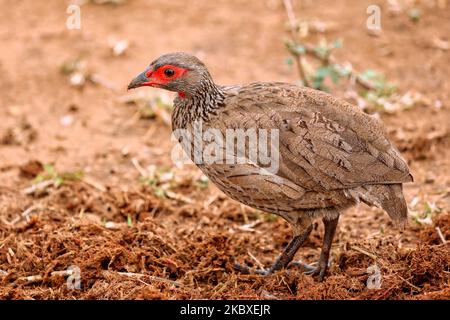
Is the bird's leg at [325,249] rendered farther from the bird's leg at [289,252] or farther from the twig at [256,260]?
the twig at [256,260]

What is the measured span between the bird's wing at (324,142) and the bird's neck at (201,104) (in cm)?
20

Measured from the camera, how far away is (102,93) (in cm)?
840

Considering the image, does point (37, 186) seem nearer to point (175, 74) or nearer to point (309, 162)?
point (175, 74)

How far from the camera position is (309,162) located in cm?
486

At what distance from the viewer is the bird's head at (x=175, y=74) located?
5285 millimetres

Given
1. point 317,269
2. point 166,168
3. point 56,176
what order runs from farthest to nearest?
point 166,168, point 56,176, point 317,269

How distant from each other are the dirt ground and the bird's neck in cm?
92

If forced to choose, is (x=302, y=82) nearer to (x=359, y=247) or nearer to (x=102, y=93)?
(x=102, y=93)

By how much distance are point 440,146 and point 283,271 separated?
2.92 metres

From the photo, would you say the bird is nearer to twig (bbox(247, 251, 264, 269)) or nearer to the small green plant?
twig (bbox(247, 251, 264, 269))

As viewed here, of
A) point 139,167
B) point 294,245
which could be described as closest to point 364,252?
point 294,245

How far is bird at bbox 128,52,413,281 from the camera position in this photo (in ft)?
16.0

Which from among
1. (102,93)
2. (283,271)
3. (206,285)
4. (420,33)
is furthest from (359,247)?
(420,33)

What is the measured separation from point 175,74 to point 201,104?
293mm
